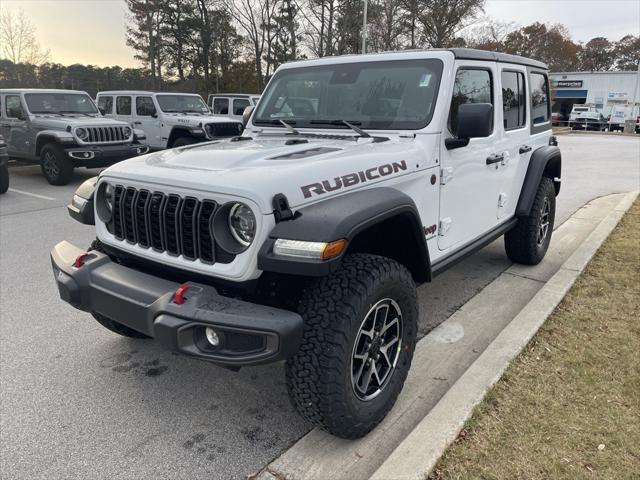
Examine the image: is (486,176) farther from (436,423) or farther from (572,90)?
(572,90)

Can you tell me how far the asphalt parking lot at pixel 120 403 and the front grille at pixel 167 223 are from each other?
37.5 inches

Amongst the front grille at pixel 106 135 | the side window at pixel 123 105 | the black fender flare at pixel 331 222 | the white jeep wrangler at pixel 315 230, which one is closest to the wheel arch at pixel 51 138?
the front grille at pixel 106 135

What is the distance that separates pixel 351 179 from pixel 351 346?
2.70 feet

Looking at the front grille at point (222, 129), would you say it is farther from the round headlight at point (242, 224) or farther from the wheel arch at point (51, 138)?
the round headlight at point (242, 224)

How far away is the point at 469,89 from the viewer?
11.5ft

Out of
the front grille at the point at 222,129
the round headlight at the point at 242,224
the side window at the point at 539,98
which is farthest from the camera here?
the front grille at the point at 222,129

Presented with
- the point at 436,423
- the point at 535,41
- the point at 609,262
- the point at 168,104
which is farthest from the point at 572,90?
the point at 436,423

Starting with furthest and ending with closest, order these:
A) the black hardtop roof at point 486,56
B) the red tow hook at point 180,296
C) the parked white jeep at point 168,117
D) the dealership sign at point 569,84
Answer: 1. the dealership sign at point 569,84
2. the parked white jeep at point 168,117
3. the black hardtop roof at point 486,56
4. the red tow hook at point 180,296

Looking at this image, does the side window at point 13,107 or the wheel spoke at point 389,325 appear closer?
A: the wheel spoke at point 389,325

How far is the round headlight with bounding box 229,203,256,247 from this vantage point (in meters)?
Answer: 2.21

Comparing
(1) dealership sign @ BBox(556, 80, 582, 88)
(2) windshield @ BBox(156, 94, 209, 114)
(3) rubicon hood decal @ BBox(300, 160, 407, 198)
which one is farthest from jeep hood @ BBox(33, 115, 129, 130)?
(1) dealership sign @ BBox(556, 80, 582, 88)

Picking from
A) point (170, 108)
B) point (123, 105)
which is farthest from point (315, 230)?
point (123, 105)

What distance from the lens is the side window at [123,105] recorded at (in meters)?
13.2

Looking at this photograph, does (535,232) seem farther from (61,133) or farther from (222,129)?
(222,129)
